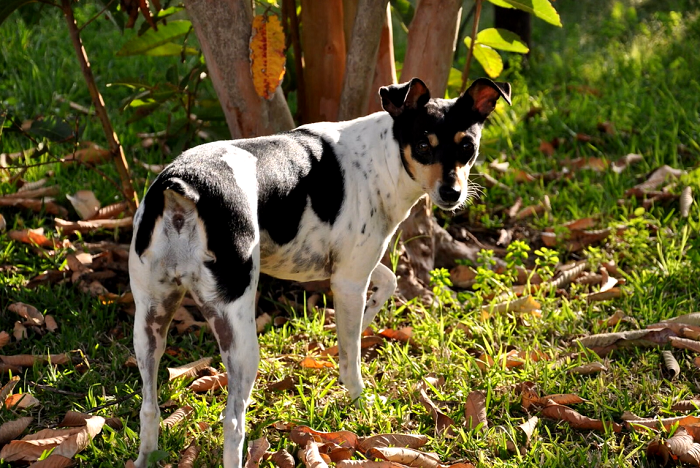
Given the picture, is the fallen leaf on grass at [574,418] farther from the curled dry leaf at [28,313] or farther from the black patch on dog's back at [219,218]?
the curled dry leaf at [28,313]

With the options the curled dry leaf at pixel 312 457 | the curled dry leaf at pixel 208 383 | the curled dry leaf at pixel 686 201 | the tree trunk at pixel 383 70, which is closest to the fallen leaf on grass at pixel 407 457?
the curled dry leaf at pixel 312 457

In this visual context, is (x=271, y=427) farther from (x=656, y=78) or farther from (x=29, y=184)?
(x=656, y=78)

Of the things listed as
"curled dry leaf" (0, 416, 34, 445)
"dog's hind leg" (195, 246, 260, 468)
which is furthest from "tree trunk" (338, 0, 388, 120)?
"curled dry leaf" (0, 416, 34, 445)

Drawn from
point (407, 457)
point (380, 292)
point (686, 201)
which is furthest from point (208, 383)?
point (686, 201)

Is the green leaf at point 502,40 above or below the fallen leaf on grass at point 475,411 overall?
above

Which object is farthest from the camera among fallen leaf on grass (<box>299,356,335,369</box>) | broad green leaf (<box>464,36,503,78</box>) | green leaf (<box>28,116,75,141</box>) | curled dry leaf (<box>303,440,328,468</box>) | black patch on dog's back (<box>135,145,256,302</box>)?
broad green leaf (<box>464,36,503,78</box>)

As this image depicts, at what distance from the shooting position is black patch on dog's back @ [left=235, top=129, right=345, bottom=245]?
10.1 feet

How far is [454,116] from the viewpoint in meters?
3.35

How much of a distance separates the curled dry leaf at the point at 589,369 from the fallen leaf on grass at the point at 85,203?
2885 mm

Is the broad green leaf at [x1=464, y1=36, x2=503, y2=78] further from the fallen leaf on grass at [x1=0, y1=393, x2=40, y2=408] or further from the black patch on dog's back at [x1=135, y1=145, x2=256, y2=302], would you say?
the fallen leaf on grass at [x1=0, y1=393, x2=40, y2=408]

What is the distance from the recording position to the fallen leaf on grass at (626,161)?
5906 mm

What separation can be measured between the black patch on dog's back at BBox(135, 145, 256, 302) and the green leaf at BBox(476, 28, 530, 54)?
2.42m

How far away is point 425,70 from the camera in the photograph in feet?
14.7

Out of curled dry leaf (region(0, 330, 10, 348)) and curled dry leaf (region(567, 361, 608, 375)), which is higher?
curled dry leaf (region(0, 330, 10, 348))
